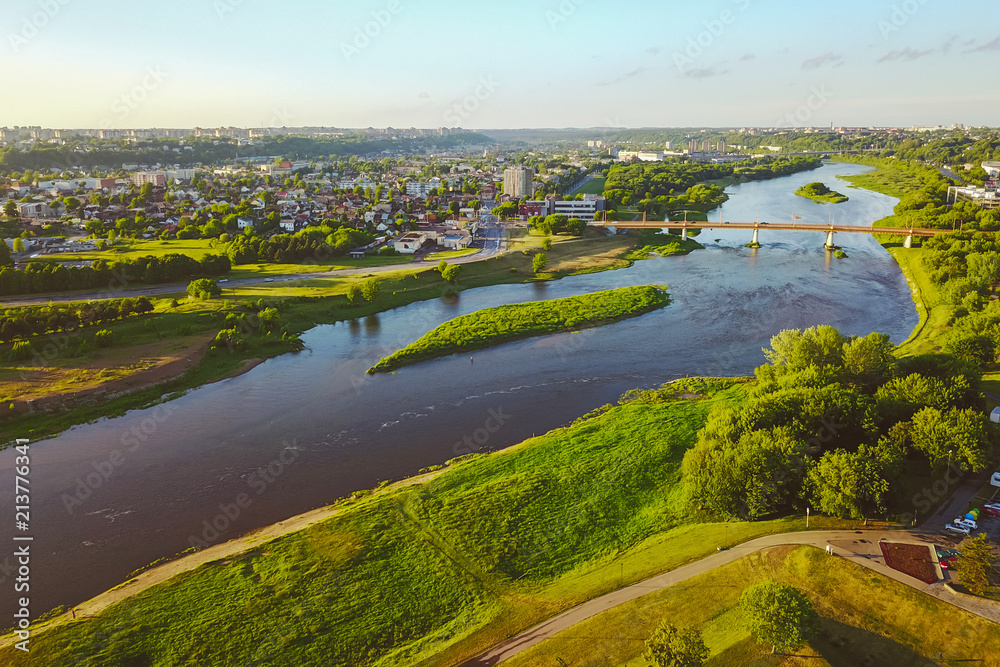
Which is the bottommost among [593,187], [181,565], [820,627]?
[181,565]

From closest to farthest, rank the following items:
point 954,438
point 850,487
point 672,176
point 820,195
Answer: point 850,487 < point 954,438 < point 820,195 < point 672,176

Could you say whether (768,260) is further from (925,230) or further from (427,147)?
(427,147)

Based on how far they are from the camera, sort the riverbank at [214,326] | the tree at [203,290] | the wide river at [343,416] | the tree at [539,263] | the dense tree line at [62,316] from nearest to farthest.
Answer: the wide river at [343,416] < the riverbank at [214,326] < the dense tree line at [62,316] < the tree at [203,290] < the tree at [539,263]

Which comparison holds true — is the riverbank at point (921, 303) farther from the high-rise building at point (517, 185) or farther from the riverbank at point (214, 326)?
the high-rise building at point (517, 185)

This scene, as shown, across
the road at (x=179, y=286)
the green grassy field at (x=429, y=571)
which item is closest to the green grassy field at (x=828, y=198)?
the road at (x=179, y=286)

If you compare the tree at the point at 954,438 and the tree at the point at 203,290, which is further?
the tree at the point at 203,290

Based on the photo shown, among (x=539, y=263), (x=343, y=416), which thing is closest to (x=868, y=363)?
(x=343, y=416)

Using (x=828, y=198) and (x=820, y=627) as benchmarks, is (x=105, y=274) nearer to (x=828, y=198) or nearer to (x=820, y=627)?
Result: (x=820, y=627)
